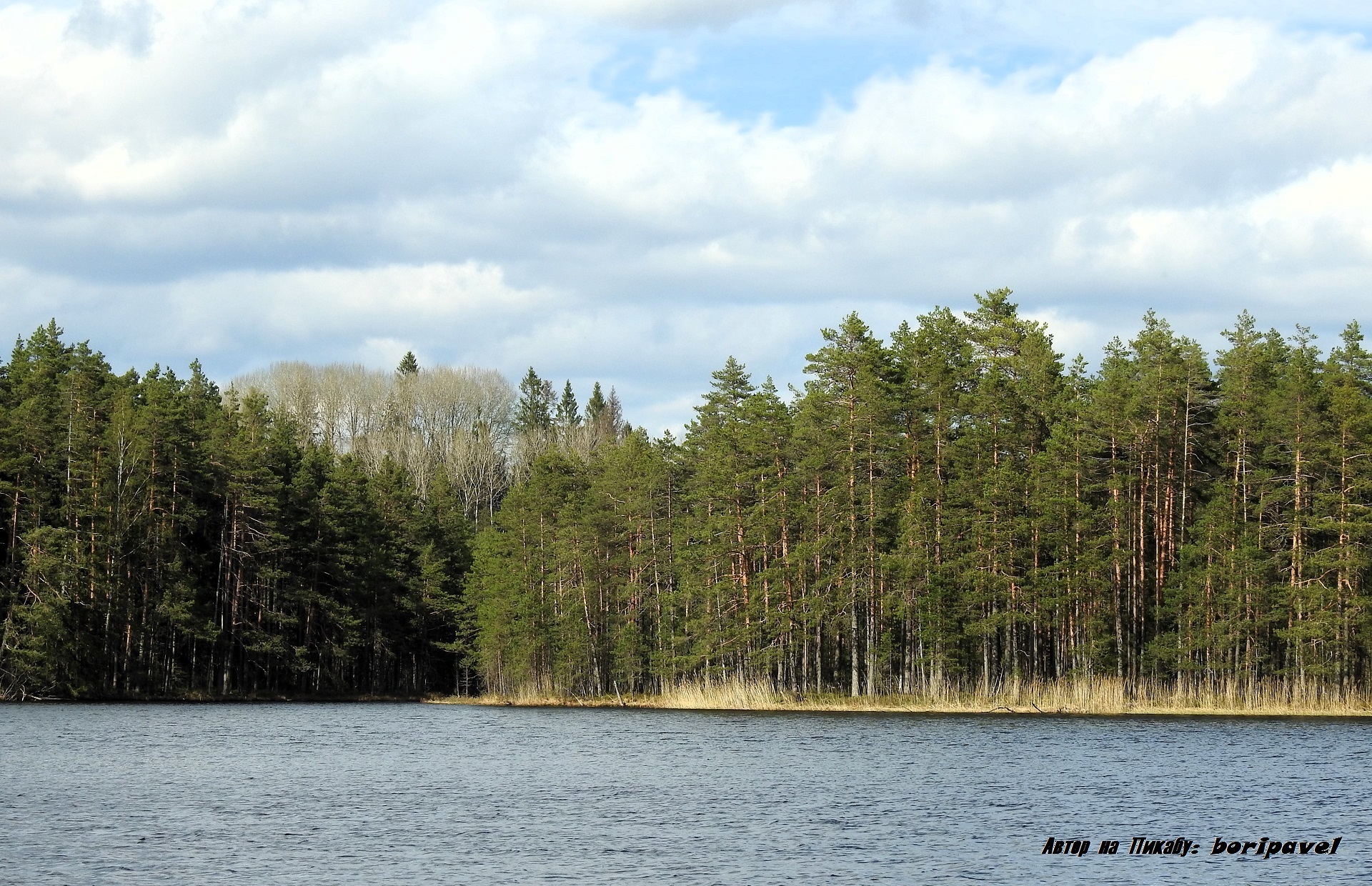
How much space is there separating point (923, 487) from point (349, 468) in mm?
46018

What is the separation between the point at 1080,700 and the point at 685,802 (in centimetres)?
3328

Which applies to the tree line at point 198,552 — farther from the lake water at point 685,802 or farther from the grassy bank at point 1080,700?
the grassy bank at point 1080,700

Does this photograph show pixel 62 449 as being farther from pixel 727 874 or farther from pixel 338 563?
pixel 727 874

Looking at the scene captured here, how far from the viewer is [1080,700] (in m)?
61.6

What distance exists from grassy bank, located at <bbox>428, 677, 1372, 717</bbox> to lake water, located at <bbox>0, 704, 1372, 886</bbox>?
4113 mm

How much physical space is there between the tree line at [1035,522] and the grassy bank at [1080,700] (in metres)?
1.34

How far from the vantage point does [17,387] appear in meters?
81.4

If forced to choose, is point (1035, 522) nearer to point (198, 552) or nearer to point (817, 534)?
point (817, 534)

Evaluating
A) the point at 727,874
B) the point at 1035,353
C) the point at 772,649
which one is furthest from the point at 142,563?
the point at 727,874

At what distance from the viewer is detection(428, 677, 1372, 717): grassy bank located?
6066cm

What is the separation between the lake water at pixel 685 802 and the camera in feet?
79.7

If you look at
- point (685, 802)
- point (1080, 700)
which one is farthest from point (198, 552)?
point (685, 802)

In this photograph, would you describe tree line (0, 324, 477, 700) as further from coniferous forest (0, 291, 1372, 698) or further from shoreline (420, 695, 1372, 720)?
shoreline (420, 695, 1372, 720)

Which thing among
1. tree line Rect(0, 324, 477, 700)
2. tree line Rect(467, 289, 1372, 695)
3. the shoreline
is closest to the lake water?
the shoreline
